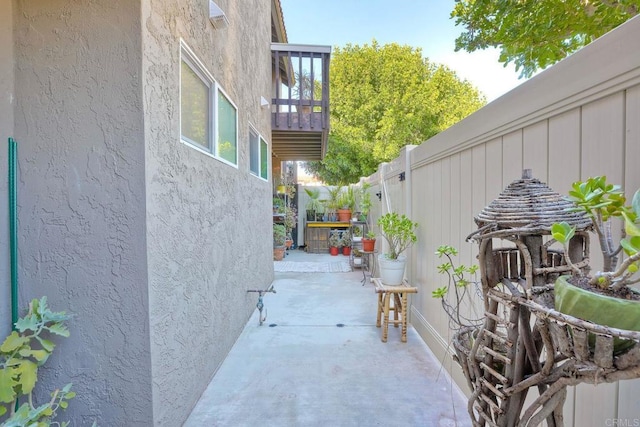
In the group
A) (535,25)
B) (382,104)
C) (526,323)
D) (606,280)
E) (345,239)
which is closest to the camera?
(606,280)

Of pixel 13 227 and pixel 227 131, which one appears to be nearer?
pixel 13 227

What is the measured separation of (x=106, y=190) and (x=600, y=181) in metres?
1.99

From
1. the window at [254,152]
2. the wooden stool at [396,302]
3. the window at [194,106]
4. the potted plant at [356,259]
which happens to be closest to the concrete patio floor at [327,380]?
the wooden stool at [396,302]

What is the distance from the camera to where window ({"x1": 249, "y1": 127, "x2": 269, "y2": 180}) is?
4.42 metres

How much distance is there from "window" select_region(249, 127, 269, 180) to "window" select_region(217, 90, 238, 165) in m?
0.88

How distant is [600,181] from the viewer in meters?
0.75

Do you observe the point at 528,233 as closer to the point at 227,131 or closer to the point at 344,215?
the point at 227,131

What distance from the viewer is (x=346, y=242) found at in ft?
29.1

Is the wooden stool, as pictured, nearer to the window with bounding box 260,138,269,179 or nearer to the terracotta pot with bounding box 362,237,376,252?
the terracotta pot with bounding box 362,237,376,252

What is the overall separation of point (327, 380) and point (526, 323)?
75.2 inches

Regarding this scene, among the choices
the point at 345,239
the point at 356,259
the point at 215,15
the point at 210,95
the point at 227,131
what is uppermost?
the point at 215,15

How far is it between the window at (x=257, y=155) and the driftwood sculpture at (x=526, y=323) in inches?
145

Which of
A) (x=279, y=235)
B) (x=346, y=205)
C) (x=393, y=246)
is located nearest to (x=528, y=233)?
(x=393, y=246)

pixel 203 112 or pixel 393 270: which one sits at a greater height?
pixel 203 112
